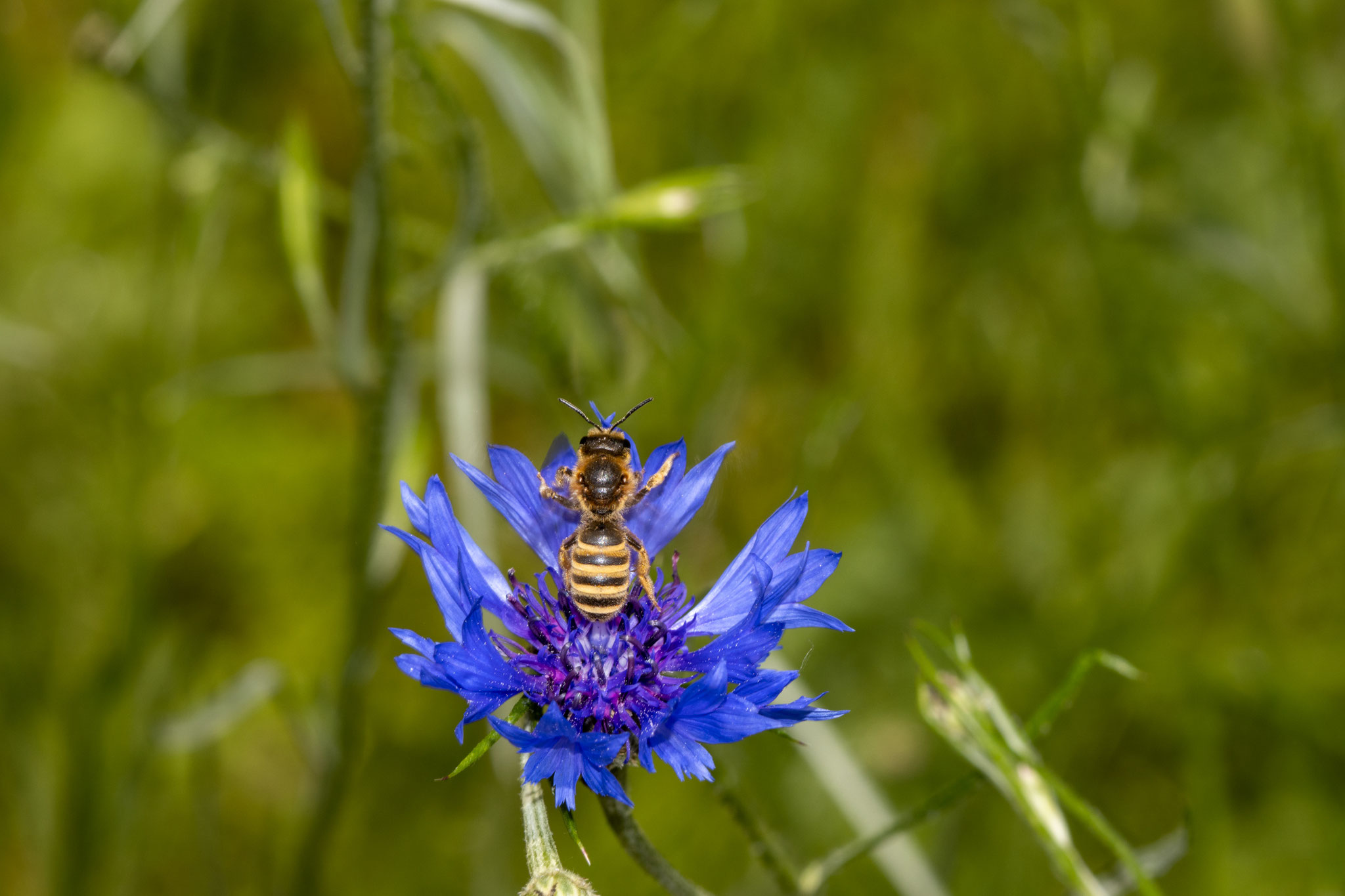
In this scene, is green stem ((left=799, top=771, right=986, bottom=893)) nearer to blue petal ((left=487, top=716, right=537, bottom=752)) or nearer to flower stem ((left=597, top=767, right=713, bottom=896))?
flower stem ((left=597, top=767, right=713, bottom=896))

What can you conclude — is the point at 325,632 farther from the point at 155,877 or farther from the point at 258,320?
the point at 258,320

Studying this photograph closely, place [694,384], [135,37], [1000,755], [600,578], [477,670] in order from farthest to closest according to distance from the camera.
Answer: [694,384] < [135,37] < [600,578] < [1000,755] < [477,670]

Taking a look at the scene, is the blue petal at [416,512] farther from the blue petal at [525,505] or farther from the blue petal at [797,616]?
the blue petal at [797,616]

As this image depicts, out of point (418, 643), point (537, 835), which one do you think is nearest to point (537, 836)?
point (537, 835)

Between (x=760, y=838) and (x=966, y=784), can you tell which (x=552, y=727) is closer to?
(x=760, y=838)

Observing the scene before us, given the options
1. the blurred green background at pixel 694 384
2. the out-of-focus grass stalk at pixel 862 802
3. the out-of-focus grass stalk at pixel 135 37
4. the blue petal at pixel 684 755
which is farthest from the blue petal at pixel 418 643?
the out-of-focus grass stalk at pixel 135 37

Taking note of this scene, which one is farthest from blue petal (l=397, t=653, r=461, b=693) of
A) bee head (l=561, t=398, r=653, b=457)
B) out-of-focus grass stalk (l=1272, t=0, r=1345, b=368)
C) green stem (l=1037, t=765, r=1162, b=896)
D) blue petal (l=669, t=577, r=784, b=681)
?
out-of-focus grass stalk (l=1272, t=0, r=1345, b=368)
